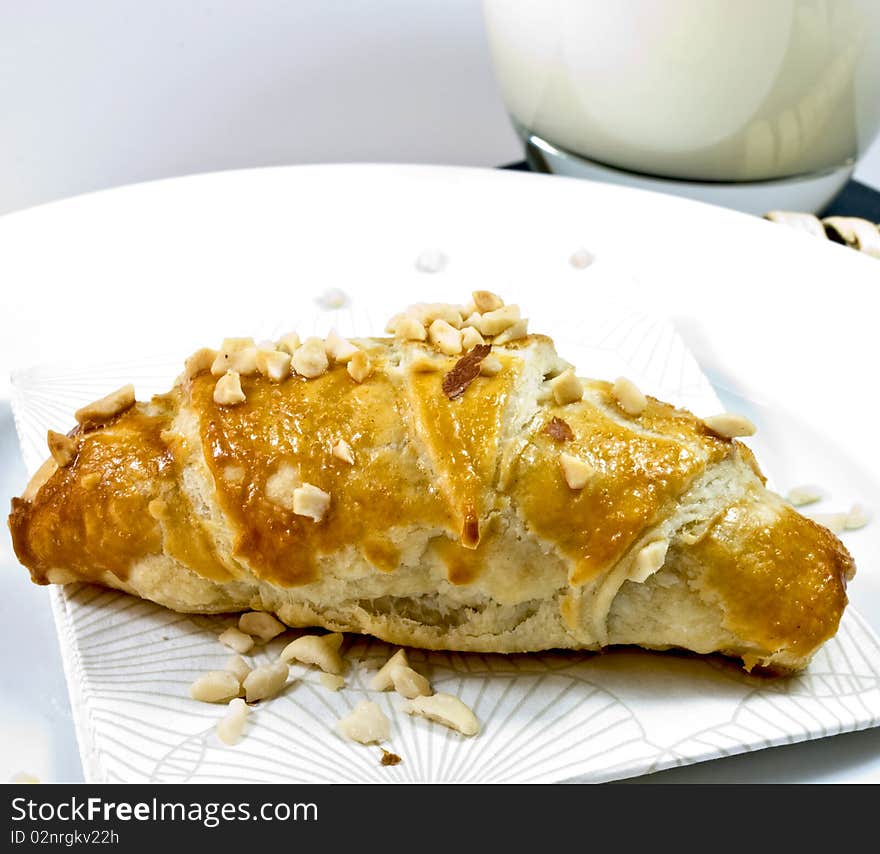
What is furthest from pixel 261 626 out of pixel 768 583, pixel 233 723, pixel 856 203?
pixel 856 203

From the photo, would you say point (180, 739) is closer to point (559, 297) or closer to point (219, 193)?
point (559, 297)

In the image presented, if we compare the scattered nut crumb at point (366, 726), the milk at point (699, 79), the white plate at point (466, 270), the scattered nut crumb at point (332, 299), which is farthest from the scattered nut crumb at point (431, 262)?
the scattered nut crumb at point (366, 726)

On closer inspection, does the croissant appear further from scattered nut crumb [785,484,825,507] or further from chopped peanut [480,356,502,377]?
scattered nut crumb [785,484,825,507]

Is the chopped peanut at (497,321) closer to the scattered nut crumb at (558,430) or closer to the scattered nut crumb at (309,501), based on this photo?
the scattered nut crumb at (558,430)

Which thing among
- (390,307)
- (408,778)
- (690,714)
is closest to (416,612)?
(408,778)

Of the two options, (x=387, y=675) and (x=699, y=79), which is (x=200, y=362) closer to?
(x=387, y=675)

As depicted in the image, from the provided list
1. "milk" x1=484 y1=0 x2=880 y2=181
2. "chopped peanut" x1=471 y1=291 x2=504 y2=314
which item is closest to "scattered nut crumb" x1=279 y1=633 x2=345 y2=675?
"chopped peanut" x1=471 y1=291 x2=504 y2=314
